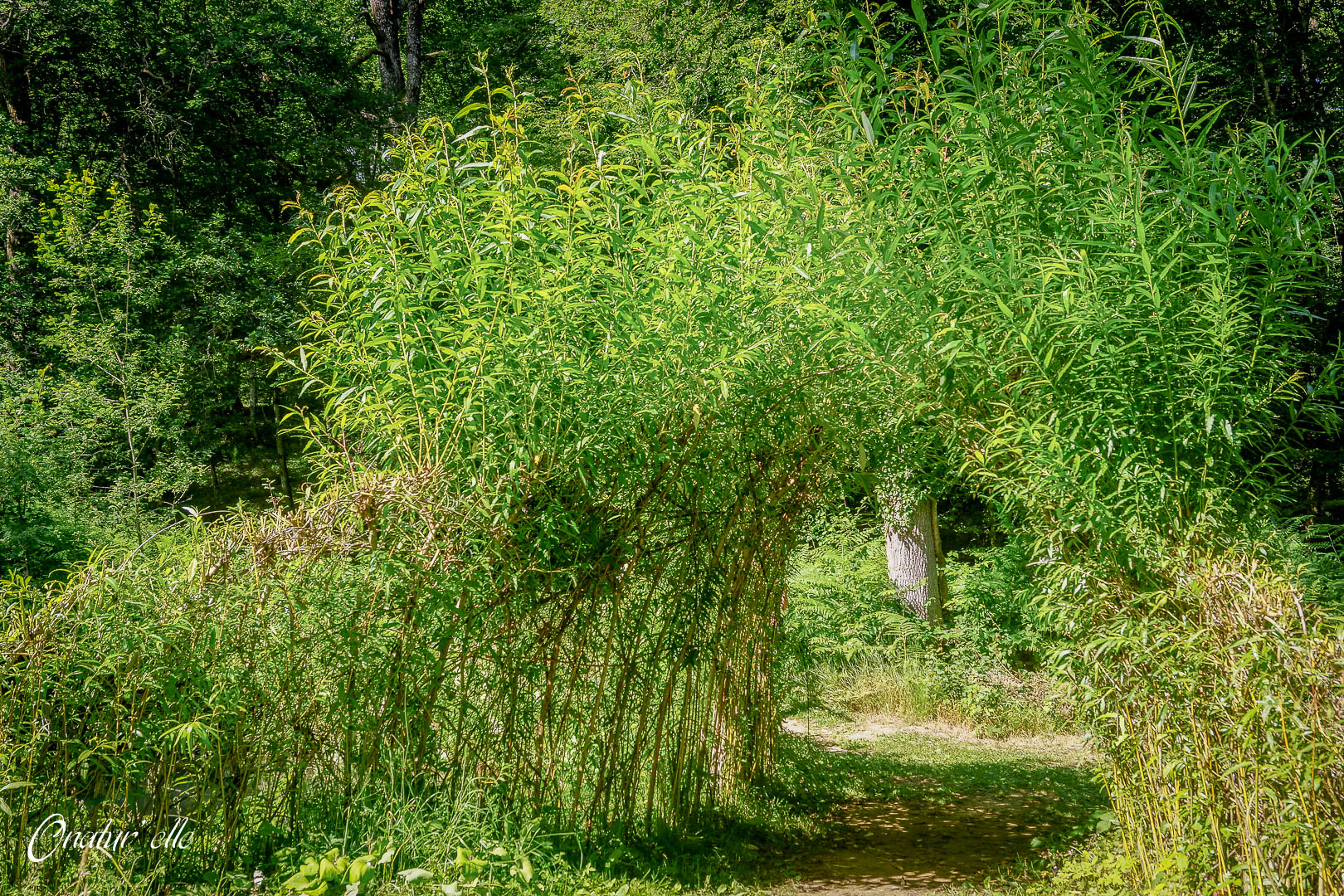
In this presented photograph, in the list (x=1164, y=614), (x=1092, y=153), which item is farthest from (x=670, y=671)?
(x=1092, y=153)

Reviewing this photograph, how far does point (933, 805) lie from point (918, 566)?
309cm

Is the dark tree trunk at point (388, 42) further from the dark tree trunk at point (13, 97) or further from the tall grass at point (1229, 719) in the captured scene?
the tall grass at point (1229, 719)

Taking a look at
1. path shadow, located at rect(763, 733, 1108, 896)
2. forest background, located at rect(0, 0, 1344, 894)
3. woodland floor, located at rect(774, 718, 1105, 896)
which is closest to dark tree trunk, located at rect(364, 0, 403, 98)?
forest background, located at rect(0, 0, 1344, 894)

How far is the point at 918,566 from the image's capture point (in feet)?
24.6

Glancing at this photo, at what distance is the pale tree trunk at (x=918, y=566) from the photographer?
7.43 m

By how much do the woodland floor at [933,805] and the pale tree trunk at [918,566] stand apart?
4.07 ft

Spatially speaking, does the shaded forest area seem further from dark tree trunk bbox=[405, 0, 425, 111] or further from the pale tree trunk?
the pale tree trunk

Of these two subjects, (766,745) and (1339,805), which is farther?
(766,745)

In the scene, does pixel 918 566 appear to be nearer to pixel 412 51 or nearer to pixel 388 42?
pixel 412 51

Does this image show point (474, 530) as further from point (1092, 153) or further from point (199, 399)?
point (199, 399)

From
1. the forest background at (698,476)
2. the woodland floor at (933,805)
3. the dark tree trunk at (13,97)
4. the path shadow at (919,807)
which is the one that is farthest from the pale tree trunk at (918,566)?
the dark tree trunk at (13,97)

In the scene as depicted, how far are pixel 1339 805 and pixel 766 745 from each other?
9.79ft

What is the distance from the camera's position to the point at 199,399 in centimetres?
1093

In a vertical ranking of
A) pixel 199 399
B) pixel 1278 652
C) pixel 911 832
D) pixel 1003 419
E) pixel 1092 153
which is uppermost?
pixel 199 399
